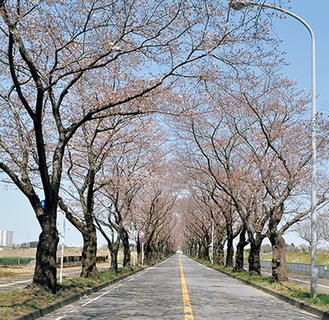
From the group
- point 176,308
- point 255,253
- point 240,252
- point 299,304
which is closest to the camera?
point 176,308

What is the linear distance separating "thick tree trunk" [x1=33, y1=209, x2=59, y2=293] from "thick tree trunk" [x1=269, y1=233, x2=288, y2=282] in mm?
11738

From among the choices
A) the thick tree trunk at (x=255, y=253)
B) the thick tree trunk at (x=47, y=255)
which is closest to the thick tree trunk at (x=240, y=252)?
the thick tree trunk at (x=255, y=253)

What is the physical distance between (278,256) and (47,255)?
12281 mm

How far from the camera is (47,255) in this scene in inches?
600

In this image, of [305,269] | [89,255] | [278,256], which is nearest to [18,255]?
[305,269]

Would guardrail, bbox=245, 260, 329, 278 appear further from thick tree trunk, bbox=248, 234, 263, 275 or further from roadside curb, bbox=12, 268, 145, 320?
roadside curb, bbox=12, 268, 145, 320

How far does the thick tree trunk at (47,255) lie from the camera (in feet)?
49.5

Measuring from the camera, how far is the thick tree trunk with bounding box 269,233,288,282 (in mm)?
23719

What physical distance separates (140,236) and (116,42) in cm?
3555

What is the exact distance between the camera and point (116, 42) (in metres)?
13.5

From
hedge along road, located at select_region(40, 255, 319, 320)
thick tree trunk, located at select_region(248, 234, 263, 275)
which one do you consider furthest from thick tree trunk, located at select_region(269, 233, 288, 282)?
thick tree trunk, located at select_region(248, 234, 263, 275)

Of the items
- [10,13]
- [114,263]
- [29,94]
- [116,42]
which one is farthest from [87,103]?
[114,263]

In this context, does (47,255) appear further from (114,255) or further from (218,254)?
(218,254)

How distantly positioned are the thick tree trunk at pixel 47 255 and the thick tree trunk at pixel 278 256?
11.7 meters
